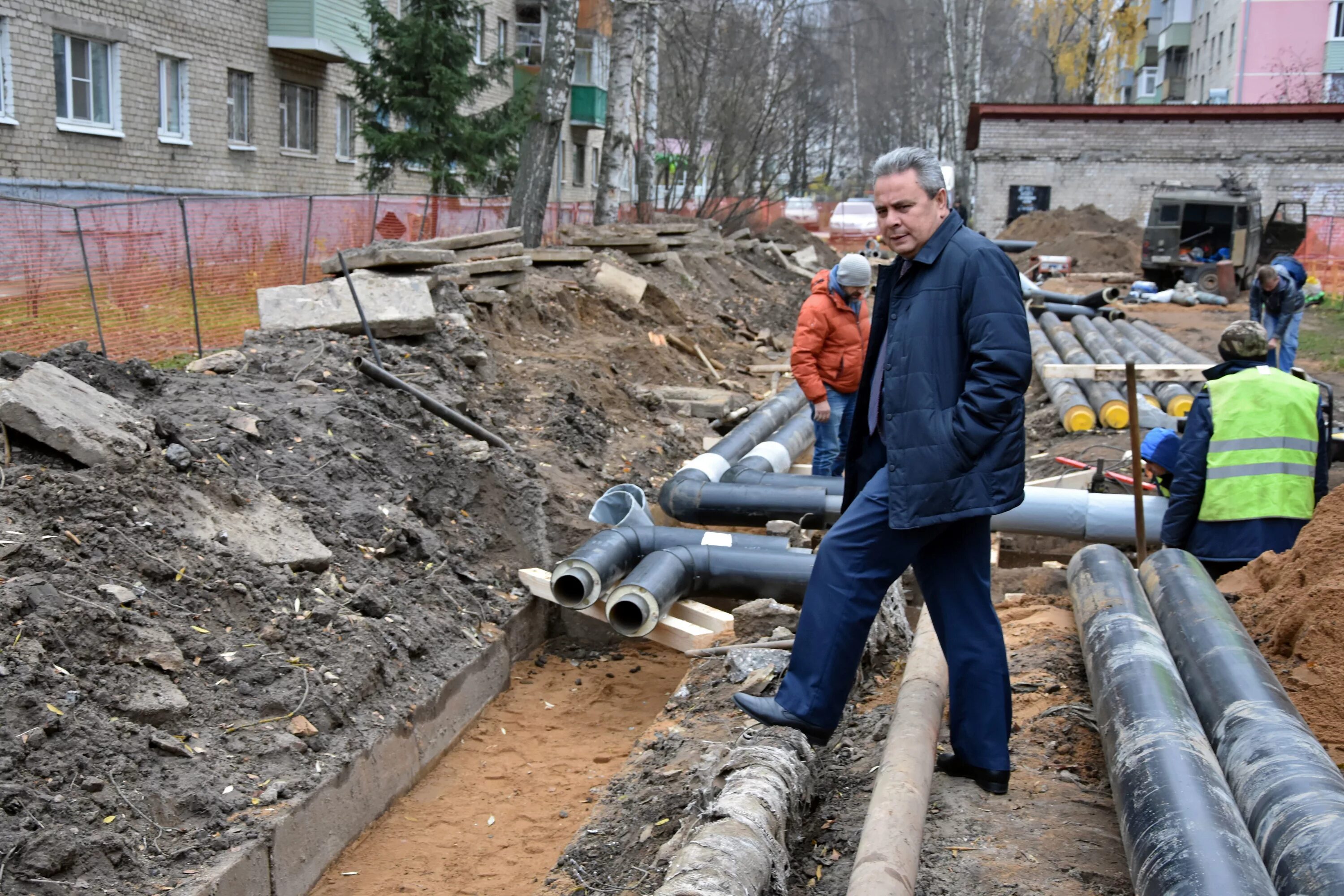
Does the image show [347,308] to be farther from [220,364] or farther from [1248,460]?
[1248,460]

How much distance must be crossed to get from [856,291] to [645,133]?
1686cm

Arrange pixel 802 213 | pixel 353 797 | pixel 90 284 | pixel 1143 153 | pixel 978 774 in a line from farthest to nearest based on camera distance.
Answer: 1. pixel 802 213
2. pixel 1143 153
3. pixel 90 284
4. pixel 353 797
5. pixel 978 774

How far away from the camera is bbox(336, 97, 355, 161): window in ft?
81.0

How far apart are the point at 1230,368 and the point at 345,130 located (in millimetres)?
22848

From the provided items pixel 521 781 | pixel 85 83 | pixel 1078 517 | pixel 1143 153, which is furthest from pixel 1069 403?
pixel 1143 153

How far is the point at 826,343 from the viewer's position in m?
8.13

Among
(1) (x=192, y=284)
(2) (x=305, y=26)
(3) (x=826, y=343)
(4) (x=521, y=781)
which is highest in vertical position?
(2) (x=305, y=26)

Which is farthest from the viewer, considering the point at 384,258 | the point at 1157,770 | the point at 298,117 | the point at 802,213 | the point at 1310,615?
the point at 802,213

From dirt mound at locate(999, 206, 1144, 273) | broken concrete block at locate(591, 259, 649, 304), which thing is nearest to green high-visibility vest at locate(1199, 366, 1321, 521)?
broken concrete block at locate(591, 259, 649, 304)

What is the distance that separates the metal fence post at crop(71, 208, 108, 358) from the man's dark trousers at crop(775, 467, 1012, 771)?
7.04 meters

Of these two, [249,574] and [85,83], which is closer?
[249,574]

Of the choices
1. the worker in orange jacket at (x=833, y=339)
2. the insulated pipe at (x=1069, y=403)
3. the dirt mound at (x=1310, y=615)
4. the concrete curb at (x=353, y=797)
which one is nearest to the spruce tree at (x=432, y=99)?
the insulated pipe at (x=1069, y=403)

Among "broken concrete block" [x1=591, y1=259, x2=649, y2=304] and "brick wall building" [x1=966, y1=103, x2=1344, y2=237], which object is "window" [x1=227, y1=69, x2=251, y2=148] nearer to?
"broken concrete block" [x1=591, y1=259, x2=649, y2=304]

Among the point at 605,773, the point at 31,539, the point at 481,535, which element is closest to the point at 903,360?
the point at 605,773
